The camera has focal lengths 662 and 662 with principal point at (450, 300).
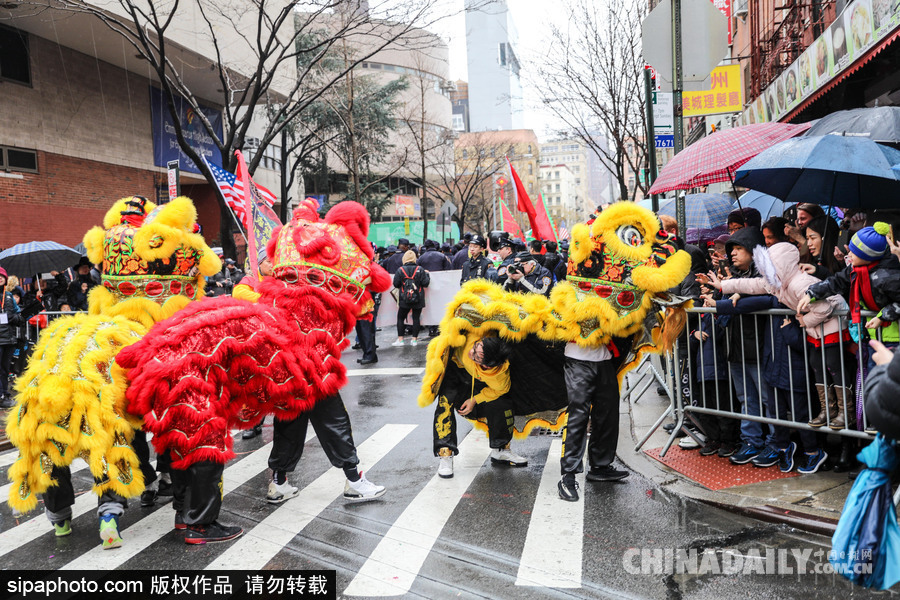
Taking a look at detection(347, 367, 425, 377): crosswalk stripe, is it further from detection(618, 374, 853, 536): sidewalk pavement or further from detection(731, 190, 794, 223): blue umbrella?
detection(731, 190, 794, 223): blue umbrella

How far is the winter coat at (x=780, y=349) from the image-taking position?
4.96 meters

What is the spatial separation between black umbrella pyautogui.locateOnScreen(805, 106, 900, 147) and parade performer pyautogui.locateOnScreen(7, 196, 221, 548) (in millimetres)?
5760

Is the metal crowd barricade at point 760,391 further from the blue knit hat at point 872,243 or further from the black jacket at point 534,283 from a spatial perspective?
the black jacket at point 534,283

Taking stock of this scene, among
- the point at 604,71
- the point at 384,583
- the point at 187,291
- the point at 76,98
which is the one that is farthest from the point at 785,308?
the point at 76,98

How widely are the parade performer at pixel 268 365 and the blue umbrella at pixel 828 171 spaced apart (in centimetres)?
323

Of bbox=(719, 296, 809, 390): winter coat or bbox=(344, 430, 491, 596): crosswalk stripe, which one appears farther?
bbox=(719, 296, 809, 390): winter coat

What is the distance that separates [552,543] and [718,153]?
4035 mm

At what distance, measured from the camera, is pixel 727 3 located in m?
19.4

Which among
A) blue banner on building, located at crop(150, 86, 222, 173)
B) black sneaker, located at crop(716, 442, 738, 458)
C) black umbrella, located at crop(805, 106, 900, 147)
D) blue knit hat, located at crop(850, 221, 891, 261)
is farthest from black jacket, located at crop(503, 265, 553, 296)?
blue banner on building, located at crop(150, 86, 222, 173)

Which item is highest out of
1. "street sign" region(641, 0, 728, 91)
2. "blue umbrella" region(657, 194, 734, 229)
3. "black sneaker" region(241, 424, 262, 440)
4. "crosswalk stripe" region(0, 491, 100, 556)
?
"street sign" region(641, 0, 728, 91)

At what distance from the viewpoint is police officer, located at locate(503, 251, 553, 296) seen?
7863 mm

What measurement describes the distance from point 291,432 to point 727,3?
19758 millimetres

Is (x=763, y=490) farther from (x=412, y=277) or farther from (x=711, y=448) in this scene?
(x=412, y=277)

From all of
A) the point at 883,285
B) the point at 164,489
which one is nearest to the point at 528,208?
the point at 883,285
